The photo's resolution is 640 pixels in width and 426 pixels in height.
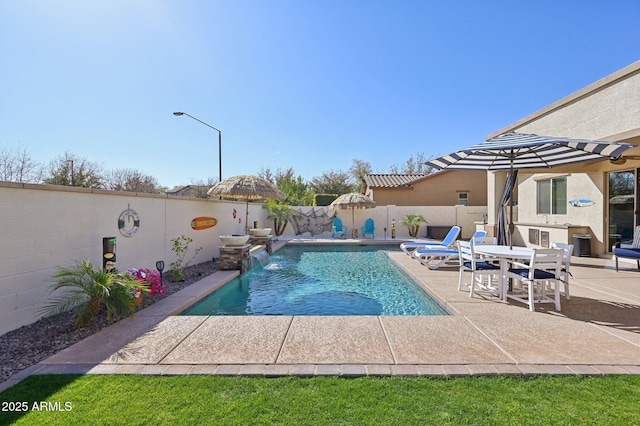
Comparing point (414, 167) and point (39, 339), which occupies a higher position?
point (414, 167)

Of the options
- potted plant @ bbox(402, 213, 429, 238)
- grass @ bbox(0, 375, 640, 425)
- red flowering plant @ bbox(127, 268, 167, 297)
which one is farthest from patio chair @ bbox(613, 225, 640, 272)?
red flowering plant @ bbox(127, 268, 167, 297)

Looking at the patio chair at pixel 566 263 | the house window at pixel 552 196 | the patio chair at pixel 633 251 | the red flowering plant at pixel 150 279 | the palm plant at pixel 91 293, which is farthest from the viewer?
the house window at pixel 552 196

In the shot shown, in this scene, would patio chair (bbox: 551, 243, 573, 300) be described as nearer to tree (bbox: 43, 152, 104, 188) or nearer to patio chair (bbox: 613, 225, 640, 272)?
patio chair (bbox: 613, 225, 640, 272)

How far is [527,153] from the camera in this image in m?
6.03

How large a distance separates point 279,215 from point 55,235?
43.4 ft

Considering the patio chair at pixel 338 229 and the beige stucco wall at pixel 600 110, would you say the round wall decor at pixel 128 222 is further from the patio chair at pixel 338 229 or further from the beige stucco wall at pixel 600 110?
the patio chair at pixel 338 229

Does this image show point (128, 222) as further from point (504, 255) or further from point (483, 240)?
point (483, 240)

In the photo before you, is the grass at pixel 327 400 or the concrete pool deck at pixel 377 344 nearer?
the grass at pixel 327 400

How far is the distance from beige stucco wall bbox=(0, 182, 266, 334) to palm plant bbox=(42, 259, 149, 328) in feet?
0.74

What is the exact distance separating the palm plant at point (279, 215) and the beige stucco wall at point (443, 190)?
25.3 feet

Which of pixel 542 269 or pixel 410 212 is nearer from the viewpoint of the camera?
pixel 542 269

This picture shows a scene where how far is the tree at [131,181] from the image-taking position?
83.8ft

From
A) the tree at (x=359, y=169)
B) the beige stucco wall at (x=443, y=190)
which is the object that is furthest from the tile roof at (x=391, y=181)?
the tree at (x=359, y=169)

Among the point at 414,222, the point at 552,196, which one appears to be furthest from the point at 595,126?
the point at 414,222
